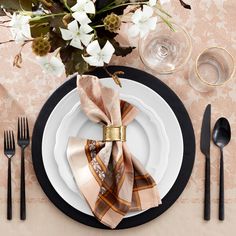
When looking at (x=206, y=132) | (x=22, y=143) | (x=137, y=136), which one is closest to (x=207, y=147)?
(x=206, y=132)

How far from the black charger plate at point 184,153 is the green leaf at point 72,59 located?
0.23 meters

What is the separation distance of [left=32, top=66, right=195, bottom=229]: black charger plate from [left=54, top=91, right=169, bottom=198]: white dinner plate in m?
0.05

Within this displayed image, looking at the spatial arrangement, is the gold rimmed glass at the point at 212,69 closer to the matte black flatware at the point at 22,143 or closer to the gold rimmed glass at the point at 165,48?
the gold rimmed glass at the point at 165,48

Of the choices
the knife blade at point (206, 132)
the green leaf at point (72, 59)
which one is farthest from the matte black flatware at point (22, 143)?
the knife blade at point (206, 132)

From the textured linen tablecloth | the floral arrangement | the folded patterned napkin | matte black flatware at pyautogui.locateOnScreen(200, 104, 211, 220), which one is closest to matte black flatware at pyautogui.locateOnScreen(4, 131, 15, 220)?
the textured linen tablecloth

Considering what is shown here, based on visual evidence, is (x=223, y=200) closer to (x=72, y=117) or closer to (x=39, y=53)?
(x=72, y=117)

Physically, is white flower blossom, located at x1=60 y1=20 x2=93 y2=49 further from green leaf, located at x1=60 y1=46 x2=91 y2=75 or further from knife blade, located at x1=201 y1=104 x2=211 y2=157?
knife blade, located at x1=201 y1=104 x2=211 y2=157

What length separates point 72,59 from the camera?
780mm

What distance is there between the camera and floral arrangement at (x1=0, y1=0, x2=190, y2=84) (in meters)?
0.68

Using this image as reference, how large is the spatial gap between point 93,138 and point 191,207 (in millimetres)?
270

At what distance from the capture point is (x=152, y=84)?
1030 millimetres

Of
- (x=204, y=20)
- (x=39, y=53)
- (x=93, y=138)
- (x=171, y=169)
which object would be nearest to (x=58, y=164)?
(x=93, y=138)

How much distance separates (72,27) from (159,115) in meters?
0.39

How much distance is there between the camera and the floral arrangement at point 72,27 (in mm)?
685
